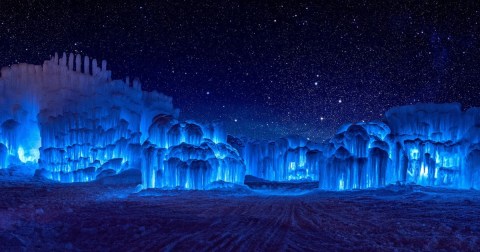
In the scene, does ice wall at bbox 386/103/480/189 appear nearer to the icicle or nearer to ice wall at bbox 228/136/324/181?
ice wall at bbox 228/136/324/181

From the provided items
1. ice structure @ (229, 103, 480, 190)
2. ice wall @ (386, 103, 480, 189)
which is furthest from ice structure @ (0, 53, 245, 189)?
ice wall @ (386, 103, 480, 189)

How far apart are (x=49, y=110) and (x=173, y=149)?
14243 mm

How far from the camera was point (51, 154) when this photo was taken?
31719 millimetres

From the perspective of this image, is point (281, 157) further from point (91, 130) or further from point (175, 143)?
point (91, 130)

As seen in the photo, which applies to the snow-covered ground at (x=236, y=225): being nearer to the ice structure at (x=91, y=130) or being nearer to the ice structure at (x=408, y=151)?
the ice structure at (x=408, y=151)

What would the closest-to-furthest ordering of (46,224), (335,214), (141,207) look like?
(46,224) → (335,214) → (141,207)

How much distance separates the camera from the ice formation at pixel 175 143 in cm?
2581

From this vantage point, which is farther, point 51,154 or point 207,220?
point 51,154

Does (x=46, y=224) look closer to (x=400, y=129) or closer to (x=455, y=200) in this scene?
(x=455, y=200)

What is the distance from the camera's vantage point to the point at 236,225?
39.4 feet

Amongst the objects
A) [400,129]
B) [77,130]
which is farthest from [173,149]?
[400,129]

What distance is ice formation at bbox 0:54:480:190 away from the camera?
25.8 m

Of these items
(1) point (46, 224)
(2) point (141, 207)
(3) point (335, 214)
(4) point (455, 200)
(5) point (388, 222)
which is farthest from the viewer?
(4) point (455, 200)

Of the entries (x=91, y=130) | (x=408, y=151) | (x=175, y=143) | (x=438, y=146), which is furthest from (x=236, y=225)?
(x=91, y=130)
